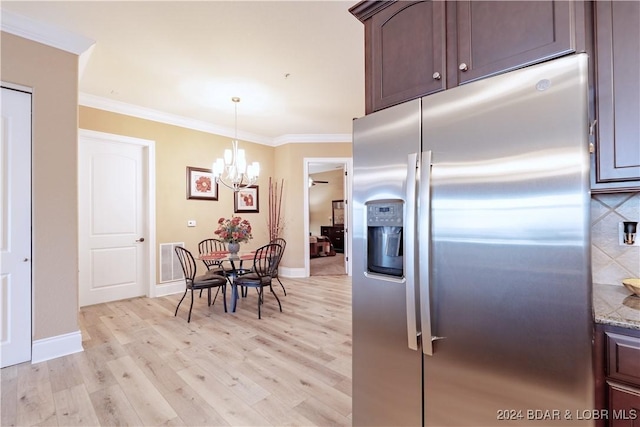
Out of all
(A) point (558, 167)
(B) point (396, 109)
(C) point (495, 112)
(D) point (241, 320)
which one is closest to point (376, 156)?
(B) point (396, 109)

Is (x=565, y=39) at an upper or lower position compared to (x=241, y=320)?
upper

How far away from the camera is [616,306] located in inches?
45.6

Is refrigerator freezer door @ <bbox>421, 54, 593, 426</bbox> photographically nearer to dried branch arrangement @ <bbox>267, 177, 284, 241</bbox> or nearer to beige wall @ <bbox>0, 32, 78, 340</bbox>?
beige wall @ <bbox>0, 32, 78, 340</bbox>

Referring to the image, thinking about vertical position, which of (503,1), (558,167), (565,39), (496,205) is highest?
(503,1)

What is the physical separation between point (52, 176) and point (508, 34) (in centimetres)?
347

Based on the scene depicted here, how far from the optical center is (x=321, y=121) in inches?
199

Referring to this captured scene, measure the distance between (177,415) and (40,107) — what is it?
2.77 metres

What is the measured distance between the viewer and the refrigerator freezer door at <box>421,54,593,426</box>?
949 millimetres

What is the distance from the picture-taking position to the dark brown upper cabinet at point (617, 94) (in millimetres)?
1176

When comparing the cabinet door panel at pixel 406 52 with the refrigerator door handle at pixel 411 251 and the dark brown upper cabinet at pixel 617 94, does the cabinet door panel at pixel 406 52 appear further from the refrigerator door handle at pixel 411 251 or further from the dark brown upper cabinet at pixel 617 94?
the dark brown upper cabinet at pixel 617 94

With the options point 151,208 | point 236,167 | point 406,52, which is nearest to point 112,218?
point 151,208

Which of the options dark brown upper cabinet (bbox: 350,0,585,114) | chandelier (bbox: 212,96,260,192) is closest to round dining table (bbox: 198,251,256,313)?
chandelier (bbox: 212,96,260,192)

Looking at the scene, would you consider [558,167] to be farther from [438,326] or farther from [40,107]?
[40,107]

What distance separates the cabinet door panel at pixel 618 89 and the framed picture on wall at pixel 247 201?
498 cm
